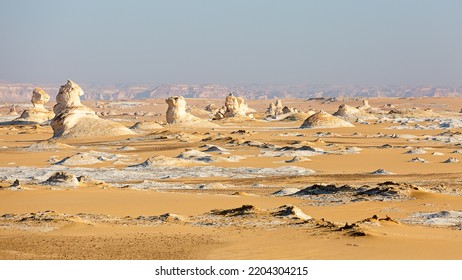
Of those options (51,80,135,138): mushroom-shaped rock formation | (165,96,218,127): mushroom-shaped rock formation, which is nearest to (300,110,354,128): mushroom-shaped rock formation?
(165,96,218,127): mushroom-shaped rock formation

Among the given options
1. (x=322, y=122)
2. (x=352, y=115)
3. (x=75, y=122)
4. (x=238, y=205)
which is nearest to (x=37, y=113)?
(x=75, y=122)

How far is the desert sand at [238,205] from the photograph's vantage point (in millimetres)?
10648

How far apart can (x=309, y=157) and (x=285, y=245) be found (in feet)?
67.3

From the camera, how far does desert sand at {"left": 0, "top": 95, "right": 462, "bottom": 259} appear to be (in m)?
10.6

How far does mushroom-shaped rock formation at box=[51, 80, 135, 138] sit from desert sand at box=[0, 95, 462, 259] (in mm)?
12139

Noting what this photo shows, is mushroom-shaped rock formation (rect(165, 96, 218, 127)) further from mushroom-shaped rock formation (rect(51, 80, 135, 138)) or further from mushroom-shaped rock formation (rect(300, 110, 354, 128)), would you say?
mushroom-shaped rock formation (rect(51, 80, 135, 138))

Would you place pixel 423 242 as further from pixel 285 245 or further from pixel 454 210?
pixel 454 210

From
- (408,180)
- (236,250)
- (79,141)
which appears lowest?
(79,141)

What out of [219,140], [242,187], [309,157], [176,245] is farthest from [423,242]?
[219,140]

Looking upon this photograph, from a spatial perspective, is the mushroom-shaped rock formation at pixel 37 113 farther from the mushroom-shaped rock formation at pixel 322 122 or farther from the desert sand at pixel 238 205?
the desert sand at pixel 238 205

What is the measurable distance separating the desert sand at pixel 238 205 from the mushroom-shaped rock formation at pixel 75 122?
12.1 m

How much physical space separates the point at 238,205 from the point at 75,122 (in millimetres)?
33684

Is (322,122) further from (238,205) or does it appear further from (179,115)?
(238,205)

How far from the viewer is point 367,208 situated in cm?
1544
